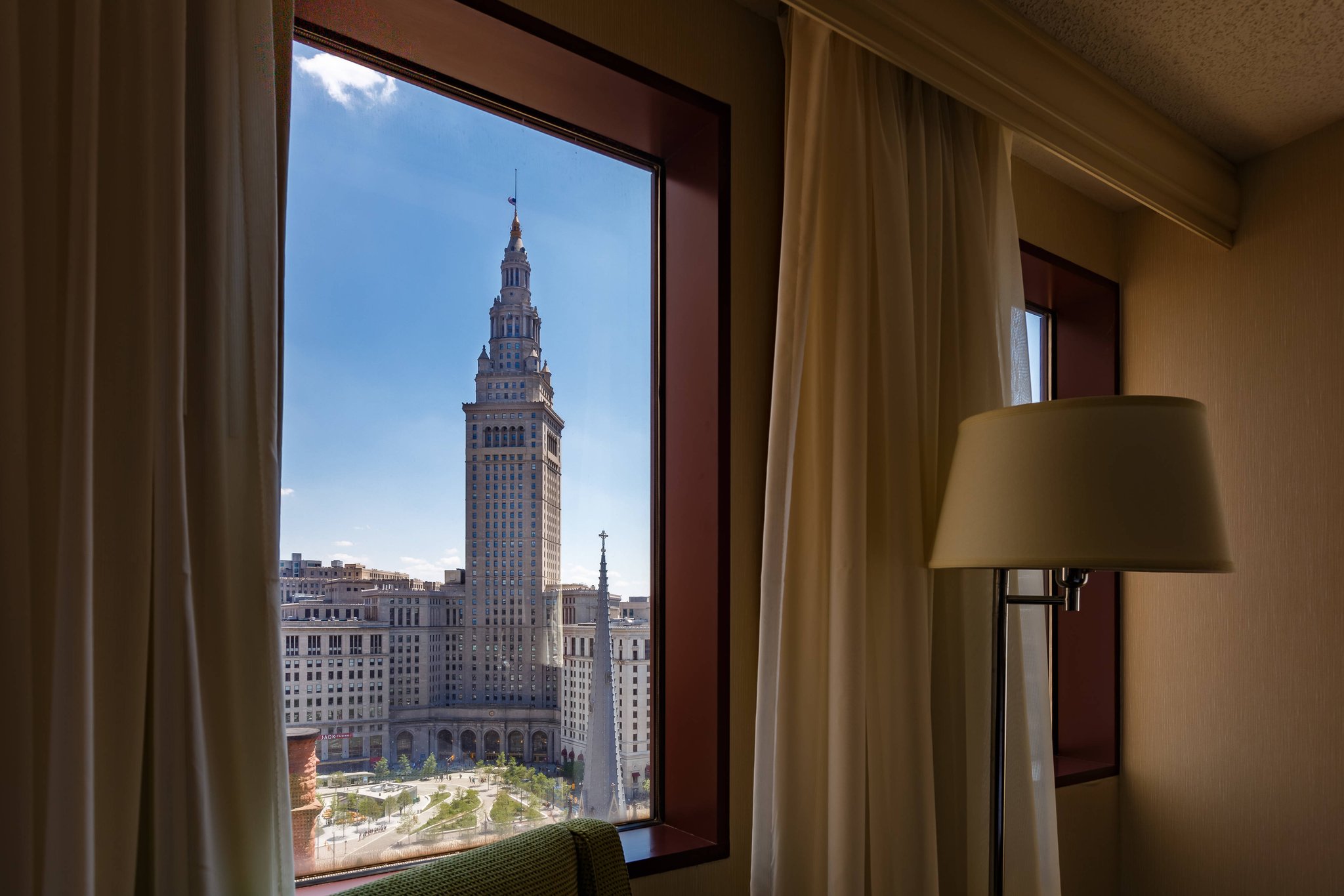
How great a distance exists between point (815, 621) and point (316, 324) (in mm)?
A: 1044

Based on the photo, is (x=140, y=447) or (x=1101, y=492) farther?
(x=1101, y=492)

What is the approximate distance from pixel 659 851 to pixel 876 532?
2.40ft

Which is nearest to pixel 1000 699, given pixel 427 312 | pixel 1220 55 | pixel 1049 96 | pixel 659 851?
pixel 659 851

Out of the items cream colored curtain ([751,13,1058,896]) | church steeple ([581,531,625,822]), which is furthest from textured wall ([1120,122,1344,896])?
church steeple ([581,531,625,822])

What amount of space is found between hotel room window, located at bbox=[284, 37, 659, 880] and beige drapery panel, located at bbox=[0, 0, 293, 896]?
1.38 ft

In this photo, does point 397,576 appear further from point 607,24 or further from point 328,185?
point 607,24

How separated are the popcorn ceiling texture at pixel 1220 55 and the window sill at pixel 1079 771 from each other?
1970 mm

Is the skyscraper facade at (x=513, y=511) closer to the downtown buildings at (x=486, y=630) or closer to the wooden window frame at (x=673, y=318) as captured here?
the downtown buildings at (x=486, y=630)

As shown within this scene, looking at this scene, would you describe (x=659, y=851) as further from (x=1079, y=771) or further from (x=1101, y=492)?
(x=1079, y=771)

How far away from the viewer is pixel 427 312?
172 cm

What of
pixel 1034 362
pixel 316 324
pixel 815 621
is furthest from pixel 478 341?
pixel 1034 362

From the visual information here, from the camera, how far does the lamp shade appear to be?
4.76 ft

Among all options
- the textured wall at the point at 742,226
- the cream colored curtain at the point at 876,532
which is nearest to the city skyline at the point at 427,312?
the textured wall at the point at 742,226

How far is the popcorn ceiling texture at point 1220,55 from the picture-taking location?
2129 mm
